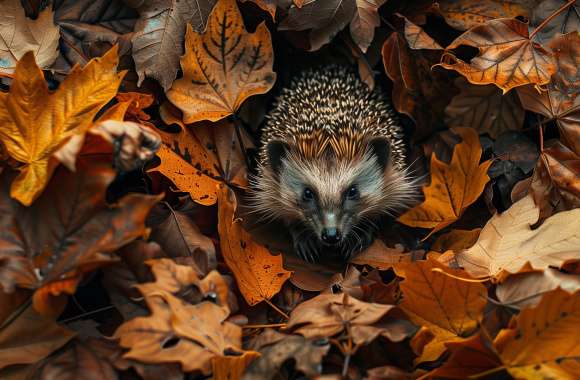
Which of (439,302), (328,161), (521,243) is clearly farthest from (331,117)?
(439,302)

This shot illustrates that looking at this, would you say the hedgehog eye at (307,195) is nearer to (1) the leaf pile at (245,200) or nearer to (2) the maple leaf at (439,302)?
(1) the leaf pile at (245,200)

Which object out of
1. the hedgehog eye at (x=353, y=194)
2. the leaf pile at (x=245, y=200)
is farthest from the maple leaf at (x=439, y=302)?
the hedgehog eye at (x=353, y=194)

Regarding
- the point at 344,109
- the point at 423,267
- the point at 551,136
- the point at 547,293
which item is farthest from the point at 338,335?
the point at 551,136

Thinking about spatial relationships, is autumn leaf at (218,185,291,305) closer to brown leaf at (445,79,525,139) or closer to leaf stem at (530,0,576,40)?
brown leaf at (445,79,525,139)

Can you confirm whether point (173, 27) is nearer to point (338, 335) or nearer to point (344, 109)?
point (344, 109)

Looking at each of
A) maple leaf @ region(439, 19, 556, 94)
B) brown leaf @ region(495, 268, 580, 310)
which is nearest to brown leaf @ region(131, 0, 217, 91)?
maple leaf @ region(439, 19, 556, 94)
